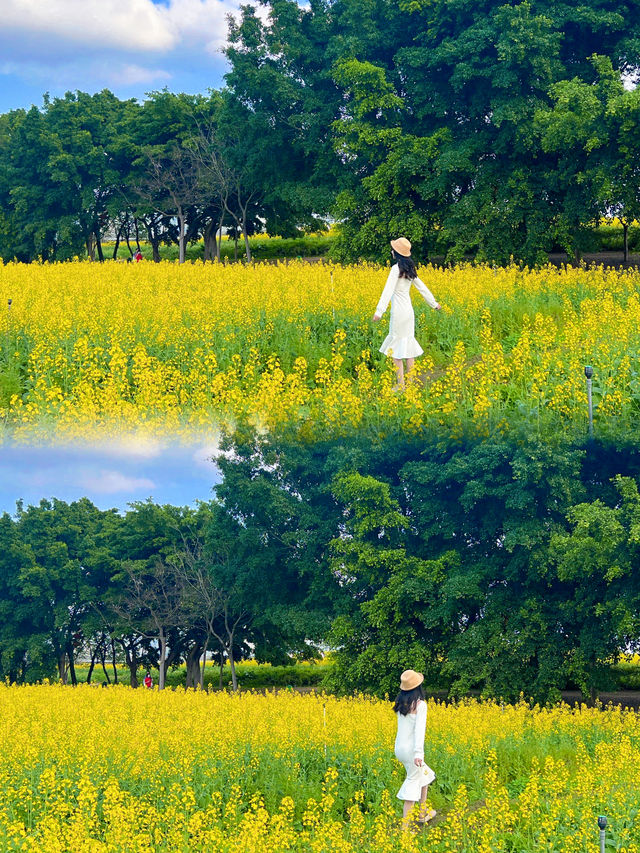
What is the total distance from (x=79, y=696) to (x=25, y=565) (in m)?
12.5

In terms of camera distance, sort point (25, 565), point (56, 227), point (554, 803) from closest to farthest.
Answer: point (554, 803), point (25, 565), point (56, 227)

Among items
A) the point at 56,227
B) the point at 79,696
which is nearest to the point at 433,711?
the point at 79,696

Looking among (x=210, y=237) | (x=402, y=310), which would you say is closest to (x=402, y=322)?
(x=402, y=310)

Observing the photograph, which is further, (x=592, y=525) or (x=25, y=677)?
(x=25, y=677)

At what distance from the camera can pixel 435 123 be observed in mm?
32031

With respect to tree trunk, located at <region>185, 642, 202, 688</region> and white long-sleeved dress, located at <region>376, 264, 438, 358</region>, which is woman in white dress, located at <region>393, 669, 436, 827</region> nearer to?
white long-sleeved dress, located at <region>376, 264, 438, 358</region>

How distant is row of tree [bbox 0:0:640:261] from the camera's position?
88.7ft

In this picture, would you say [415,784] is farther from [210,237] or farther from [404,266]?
[210,237]

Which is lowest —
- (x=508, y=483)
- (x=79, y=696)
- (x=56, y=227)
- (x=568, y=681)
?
(x=568, y=681)

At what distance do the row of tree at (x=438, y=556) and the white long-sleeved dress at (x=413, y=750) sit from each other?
6.02m

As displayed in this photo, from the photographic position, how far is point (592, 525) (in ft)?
53.3

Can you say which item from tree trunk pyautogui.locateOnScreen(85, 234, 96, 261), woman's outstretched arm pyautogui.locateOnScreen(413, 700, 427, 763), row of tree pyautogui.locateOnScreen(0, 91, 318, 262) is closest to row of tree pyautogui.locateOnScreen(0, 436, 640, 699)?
woman's outstretched arm pyautogui.locateOnScreen(413, 700, 427, 763)

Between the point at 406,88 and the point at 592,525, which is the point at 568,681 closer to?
the point at 592,525

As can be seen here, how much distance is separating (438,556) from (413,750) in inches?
393
